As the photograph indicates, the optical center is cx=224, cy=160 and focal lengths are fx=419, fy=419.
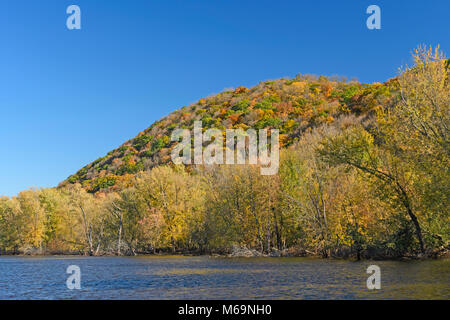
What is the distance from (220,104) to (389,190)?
136001 mm

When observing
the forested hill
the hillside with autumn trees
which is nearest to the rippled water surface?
the hillside with autumn trees

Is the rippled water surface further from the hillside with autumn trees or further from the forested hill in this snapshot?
the forested hill

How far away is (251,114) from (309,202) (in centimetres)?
9196

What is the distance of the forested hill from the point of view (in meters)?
113

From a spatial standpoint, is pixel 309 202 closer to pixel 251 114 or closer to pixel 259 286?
pixel 259 286

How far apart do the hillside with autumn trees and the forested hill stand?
1.66m

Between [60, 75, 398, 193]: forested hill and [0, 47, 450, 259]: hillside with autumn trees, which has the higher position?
[60, 75, 398, 193]: forested hill

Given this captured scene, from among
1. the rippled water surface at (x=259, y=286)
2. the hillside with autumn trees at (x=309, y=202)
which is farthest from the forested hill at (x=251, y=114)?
the rippled water surface at (x=259, y=286)

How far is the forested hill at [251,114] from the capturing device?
113 metres

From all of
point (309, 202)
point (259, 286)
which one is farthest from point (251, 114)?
point (259, 286)

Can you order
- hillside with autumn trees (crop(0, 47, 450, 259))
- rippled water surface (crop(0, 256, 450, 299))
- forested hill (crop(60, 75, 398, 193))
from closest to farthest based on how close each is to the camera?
rippled water surface (crop(0, 256, 450, 299)) → hillside with autumn trees (crop(0, 47, 450, 259)) → forested hill (crop(60, 75, 398, 193))

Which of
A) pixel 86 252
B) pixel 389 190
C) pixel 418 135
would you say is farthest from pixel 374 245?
pixel 86 252

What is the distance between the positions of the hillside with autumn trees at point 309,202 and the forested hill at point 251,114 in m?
1.66
